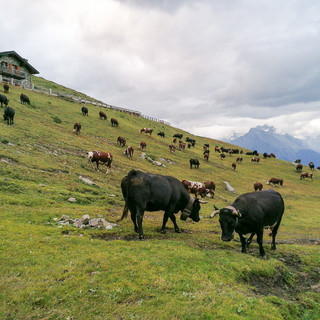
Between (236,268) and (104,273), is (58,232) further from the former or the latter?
(236,268)

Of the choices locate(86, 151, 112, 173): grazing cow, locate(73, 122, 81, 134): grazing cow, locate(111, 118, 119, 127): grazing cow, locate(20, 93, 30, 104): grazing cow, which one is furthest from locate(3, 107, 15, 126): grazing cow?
locate(111, 118, 119, 127): grazing cow

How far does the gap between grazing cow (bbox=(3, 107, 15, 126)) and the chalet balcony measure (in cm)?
3575

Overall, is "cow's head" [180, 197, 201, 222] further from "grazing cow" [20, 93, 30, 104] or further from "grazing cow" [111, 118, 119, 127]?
"grazing cow" [111, 118, 119, 127]

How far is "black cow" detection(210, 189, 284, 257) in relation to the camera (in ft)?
31.2

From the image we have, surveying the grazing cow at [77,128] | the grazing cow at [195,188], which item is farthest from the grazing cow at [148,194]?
the grazing cow at [77,128]

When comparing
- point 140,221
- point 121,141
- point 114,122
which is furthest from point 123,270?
point 114,122

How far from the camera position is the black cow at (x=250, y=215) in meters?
9.51

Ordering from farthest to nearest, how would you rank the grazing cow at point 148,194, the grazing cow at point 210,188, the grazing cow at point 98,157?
1. the grazing cow at point 210,188
2. the grazing cow at point 98,157
3. the grazing cow at point 148,194

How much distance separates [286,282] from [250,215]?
8.76ft

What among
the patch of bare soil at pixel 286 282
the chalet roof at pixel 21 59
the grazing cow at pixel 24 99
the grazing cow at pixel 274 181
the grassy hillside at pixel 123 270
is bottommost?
the patch of bare soil at pixel 286 282

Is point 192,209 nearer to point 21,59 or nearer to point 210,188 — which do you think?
point 210,188

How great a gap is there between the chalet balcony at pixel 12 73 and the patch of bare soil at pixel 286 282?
67323 millimetres

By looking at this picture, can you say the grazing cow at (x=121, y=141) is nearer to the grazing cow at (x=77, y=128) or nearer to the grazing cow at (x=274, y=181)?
the grazing cow at (x=77, y=128)

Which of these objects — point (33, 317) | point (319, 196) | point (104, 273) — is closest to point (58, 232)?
point (104, 273)
